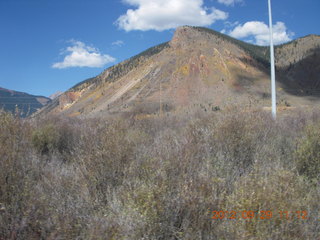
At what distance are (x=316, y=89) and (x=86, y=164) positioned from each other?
65076 millimetres

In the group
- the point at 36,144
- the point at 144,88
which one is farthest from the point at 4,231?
the point at 144,88

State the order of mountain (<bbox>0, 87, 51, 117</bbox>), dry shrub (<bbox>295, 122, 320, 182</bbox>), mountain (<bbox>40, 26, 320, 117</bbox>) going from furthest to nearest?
mountain (<bbox>40, 26, 320, 117</bbox>) → dry shrub (<bbox>295, 122, 320, 182</bbox>) → mountain (<bbox>0, 87, 51, 117</bbox>)

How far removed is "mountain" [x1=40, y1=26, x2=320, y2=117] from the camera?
46.0 metres

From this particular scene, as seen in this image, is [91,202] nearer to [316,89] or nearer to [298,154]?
[298,154]

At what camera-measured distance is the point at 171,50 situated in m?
67.4

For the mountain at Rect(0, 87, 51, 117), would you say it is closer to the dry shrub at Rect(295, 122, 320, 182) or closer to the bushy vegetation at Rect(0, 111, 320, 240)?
the bushy vegetation at Rect(0, 111, 320, 240)

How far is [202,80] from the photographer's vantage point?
52062mm

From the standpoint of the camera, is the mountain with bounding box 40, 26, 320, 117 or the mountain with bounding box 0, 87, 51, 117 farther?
the mountain with bounding box 40, 26, 320, 117

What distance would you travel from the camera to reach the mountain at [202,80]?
151ft
